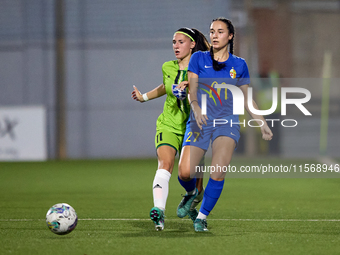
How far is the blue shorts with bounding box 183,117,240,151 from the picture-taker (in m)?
4.85

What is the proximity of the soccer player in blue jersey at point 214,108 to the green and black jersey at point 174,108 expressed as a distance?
12.1 inches

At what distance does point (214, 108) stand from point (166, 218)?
1.55 m

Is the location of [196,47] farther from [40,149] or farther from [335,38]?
[335,38]

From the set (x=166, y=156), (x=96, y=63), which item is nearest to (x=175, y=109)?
(x=166, y=156)

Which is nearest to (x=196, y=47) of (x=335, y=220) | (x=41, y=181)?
(x=335, y=220)

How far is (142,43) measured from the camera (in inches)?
683

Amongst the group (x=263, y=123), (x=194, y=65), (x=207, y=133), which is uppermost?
(x=194, y=65)

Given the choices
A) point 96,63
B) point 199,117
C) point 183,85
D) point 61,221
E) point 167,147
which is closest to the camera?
point 61,221

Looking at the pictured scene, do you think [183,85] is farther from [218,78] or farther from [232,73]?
[232,73]

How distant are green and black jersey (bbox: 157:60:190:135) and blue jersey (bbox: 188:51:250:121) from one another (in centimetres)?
37

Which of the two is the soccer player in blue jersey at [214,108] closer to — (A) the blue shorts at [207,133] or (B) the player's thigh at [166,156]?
(A) the blue shorts at [207,133]

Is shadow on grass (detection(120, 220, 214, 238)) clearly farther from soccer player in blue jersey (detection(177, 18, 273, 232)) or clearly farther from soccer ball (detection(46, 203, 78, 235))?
soccer ball (detection(46, 203, 78, 235))

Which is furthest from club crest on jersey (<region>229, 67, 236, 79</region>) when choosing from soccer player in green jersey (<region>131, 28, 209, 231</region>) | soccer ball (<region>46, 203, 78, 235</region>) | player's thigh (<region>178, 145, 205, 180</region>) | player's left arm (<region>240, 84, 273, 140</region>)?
soccer ball (<region>46, 203, 78, 235</region>)

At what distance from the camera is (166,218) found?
5918mm
